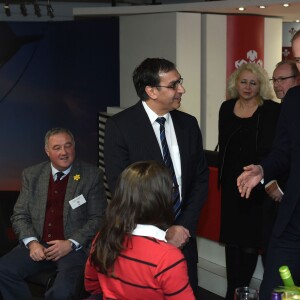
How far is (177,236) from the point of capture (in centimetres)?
392

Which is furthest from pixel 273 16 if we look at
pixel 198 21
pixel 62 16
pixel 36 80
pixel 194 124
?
pixel 194 124

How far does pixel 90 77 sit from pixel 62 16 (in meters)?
2.03

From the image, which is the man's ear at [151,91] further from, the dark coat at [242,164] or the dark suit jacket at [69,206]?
the dark coat at [242,164]

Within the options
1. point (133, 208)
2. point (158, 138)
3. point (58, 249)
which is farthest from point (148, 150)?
point (58, 249)

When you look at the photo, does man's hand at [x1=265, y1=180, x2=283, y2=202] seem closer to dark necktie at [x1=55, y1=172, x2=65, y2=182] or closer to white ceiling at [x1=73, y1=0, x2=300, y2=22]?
dark necktie at [x1=55, y1=172, x2=65, y2=182]

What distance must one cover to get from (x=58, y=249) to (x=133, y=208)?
1.96 meters

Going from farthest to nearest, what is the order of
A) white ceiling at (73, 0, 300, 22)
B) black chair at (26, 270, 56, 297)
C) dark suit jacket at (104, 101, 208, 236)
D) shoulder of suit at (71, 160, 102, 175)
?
white ceiling at (73, 0, 300, 22) → shoulder of suit at (71, 160, 102, 175) → black chair at (26, 270, 56, 297) → dark suit jacket at (104, 101, 208, 236)

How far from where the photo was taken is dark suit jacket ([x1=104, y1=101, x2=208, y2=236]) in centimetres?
410

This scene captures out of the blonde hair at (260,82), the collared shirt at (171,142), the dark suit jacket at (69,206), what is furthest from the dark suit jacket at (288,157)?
the blonde hair at (260,82)

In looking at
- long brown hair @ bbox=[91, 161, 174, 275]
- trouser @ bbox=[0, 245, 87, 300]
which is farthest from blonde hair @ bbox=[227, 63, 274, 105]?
long brown hair @ bbox=[91, 161, 174, 275]

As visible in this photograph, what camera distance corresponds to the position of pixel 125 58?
8.45 metres

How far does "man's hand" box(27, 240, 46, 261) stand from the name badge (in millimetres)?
340

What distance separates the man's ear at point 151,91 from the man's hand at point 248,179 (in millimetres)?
850

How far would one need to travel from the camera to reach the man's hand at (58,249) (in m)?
4.90
